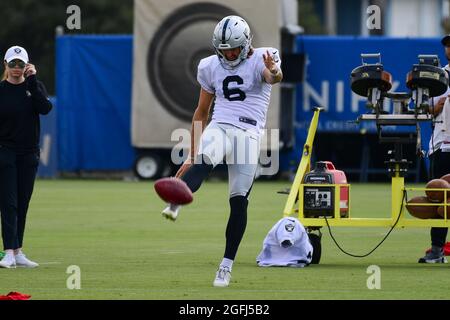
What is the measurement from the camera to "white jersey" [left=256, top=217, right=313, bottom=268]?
13.2 metres

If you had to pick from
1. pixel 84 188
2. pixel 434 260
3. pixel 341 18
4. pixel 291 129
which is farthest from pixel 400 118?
pixel 341 18

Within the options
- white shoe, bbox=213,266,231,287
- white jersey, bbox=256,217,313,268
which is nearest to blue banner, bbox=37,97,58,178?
white jersey, bbox=256,217,313,268

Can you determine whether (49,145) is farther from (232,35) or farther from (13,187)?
(232,35)

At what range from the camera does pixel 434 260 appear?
13.8 meters

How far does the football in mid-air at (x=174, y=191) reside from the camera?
34.7 ft

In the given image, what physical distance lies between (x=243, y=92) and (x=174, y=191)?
1.47 metres

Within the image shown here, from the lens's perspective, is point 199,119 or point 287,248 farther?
point 287,248

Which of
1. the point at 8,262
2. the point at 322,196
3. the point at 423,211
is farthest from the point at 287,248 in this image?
the point at 8,262

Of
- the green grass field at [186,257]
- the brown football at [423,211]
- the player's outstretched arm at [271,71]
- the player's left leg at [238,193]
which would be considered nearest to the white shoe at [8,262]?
the green grass field at [186,257]

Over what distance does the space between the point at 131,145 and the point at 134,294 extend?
22.8m

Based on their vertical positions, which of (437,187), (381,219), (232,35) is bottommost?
(381,219)

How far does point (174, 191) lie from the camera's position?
1059 centimetres

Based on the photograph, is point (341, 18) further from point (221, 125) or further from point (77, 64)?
point (221, 125)
